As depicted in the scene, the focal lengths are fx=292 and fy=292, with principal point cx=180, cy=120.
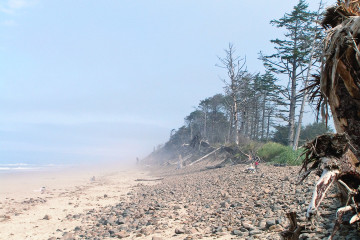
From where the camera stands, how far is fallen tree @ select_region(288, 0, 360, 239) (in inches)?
118

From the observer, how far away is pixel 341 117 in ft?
12.9

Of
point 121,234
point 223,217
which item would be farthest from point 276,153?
point 121,234

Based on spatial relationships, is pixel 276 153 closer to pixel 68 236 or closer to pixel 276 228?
pixel 276 228

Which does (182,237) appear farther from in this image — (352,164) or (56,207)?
(56,207)

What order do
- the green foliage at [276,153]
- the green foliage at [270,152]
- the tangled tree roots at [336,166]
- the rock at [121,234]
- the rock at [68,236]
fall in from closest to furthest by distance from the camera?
the tangled tree roots at [336,166] → the rock at [121,234] → the rock at [68,236] → the green foliage at [276,153] → the green foliage at [270,152]

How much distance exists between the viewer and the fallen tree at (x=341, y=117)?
2992 millimetres

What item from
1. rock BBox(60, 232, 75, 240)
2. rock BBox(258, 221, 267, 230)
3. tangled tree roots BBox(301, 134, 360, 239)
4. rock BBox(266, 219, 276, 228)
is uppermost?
tangled tree roots BBox(301, 134, 360, 239)

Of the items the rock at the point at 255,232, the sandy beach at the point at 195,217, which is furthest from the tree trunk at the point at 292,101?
the rock at the point at 255,232

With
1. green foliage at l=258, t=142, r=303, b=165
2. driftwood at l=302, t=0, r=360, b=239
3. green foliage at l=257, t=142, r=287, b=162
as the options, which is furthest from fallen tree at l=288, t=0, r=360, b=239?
green foliage at l=257, t=142, r=287, b=162

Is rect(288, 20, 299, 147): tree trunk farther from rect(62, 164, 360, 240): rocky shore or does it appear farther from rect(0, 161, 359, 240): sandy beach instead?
rect(62, 164, 360, 240): rocky shore

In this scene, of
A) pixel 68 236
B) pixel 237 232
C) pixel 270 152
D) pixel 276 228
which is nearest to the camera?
pixel 276 228

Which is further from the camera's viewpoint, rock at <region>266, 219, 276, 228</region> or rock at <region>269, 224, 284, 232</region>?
rock at <region>266, 219, 276, 228</region>

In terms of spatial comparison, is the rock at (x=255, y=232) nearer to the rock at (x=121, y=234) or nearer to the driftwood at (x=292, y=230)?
the driftwood at (x=292, y=230)

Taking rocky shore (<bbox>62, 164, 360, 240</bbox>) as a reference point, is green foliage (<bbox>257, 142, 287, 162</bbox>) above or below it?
above
